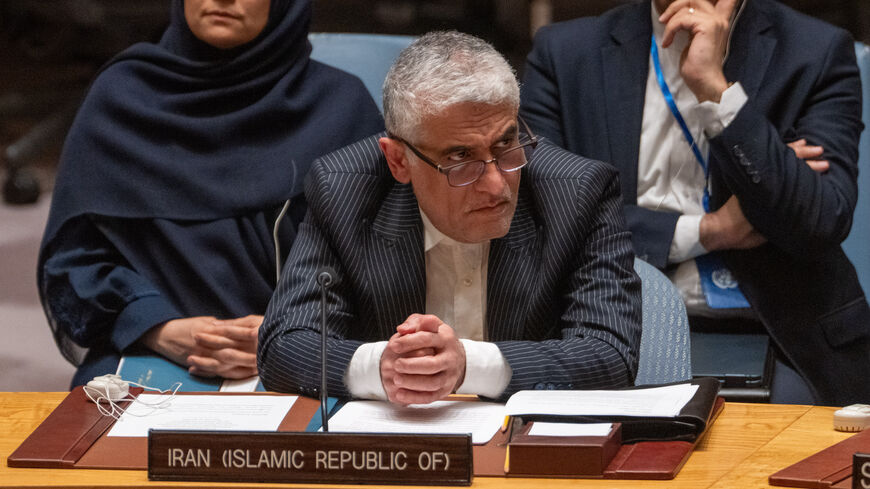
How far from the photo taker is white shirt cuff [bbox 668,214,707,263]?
2787 millimetres

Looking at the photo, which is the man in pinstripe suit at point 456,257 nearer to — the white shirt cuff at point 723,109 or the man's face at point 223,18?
the white shirt cuff at point 723,109

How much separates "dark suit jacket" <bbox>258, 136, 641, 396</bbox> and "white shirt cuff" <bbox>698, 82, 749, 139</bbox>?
419 mm

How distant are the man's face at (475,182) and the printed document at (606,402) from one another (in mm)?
367

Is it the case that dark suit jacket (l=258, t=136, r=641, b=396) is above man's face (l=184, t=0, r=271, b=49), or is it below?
below

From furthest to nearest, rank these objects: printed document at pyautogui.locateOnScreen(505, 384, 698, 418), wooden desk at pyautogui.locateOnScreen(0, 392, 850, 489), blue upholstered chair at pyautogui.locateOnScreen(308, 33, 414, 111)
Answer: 1. blue upholstered chair at pyautogui.locateOnScreen(308, 33, 414, 111)
2. printed document at pyautogui.locateOnScreen(505, 384, 698, 418)
3. wooden desk at pyautogui.locateOnScreen(0, 392, 850, 489)

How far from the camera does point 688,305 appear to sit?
2834 millimetres

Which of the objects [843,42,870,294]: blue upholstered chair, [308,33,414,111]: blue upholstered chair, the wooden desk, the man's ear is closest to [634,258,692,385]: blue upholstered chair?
the wooden desk

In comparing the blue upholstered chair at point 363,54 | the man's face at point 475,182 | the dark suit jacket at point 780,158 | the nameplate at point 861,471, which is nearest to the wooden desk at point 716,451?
the nameplate at point 861,471

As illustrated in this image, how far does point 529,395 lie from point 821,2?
4.14m

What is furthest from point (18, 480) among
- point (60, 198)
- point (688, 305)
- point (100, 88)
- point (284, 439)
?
point (688, 305)

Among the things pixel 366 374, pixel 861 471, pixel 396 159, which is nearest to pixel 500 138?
pixel 396 159

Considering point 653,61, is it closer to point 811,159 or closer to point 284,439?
point 811,159

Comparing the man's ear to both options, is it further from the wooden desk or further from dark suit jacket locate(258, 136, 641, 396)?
the wooden desk

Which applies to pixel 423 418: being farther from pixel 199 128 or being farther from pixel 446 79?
pixel 199 128
